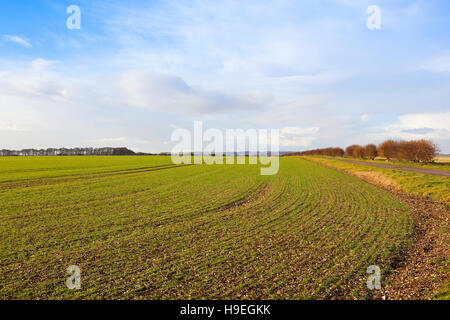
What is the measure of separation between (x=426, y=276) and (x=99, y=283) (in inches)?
457

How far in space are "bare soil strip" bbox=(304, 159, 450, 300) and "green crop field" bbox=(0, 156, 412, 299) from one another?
48cm

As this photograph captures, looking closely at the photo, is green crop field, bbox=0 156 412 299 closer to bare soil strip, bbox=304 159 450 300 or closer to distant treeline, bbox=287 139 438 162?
bare soil strip, bbox=304 159 450 300

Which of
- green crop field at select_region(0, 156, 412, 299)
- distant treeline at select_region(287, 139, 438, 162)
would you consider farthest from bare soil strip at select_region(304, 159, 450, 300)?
distant treeline at select_region(287, 139, 438, 162)

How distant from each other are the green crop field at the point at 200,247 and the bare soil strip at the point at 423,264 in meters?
0.48

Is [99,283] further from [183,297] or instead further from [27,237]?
[27,237]

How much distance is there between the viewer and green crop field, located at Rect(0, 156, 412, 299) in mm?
7590

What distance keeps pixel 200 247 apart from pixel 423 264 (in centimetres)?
929

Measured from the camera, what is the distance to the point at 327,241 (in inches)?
444

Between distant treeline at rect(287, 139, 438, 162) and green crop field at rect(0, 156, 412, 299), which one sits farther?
distant treeline at rect(287, 139, 438, 162)

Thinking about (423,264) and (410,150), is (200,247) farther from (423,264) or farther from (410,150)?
(410,150)

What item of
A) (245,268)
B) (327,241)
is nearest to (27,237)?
(245,268)

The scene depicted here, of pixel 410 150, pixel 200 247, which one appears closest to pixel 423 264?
pixel 200 247

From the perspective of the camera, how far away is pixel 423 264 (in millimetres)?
9242
